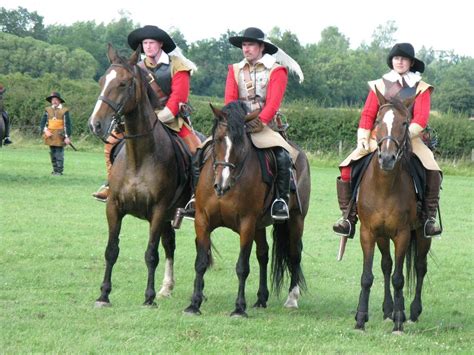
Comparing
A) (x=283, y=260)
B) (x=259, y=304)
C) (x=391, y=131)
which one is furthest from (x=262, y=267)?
(x=391, y=131)

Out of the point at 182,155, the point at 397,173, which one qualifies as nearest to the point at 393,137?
the point at 397,173

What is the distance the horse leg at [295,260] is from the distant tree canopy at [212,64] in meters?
47.7

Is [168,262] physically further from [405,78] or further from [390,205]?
[405,78]

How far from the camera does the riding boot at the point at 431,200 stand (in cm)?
1000

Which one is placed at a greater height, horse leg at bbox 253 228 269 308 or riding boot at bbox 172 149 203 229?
riding boot at bbox 172 149 203 229

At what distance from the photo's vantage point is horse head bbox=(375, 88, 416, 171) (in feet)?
29.3

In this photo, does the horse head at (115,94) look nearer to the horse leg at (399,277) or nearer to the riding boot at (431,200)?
the horse leg at (399,277)

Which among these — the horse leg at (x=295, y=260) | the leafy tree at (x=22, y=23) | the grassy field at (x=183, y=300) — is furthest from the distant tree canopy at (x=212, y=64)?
the horse leg at (x=295, y=260)

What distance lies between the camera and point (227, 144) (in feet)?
31.5

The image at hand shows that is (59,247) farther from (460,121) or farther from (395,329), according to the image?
(460,121)

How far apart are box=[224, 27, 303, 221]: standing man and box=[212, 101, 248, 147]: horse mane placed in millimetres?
845

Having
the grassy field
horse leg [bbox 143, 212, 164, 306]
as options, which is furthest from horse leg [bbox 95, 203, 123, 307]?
horse leg [bbox 143, 212, 164, 306]

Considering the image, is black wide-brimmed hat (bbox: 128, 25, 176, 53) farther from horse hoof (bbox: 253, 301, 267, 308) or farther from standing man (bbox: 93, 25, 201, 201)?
horse hoof (bbox: 253, 301, 267, 308)

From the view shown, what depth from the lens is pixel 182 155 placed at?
11055 millimetres
